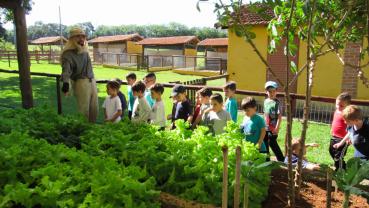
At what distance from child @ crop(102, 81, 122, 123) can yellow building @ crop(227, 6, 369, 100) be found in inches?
254

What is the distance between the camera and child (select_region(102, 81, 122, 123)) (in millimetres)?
6102

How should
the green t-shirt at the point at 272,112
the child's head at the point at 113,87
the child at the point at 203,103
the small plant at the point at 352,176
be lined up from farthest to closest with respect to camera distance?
the child's head at the point at 113,87
the green t-shirt at the point at 272,112
the child at the point at 203,103
the small plant at the point at 352,176

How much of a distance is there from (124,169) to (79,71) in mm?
3831

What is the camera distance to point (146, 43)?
42.5 m

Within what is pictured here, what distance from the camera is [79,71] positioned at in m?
6.24

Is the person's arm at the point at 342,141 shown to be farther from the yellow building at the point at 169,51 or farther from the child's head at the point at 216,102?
the yellow building at the point at 169,51

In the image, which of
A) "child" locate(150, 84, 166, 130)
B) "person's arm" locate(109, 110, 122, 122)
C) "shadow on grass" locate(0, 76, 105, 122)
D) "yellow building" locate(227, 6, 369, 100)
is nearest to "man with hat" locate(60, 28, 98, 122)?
"person's arm" locate(109, 110, 122, 122)

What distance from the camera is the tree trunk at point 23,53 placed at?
715cm

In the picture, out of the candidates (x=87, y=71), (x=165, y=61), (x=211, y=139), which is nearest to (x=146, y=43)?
(x=165, y=61)

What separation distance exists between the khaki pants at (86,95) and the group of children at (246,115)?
427 mm

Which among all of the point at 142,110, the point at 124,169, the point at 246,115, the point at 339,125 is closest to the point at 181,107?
the point at 142,110

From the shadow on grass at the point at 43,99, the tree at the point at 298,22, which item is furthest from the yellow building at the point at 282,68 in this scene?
the tree at the point at 298,22

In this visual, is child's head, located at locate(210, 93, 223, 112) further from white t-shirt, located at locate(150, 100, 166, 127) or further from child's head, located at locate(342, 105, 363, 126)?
child's head, located at locate(342, 105, 363, 126)

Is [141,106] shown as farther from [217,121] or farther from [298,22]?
[298,22]
